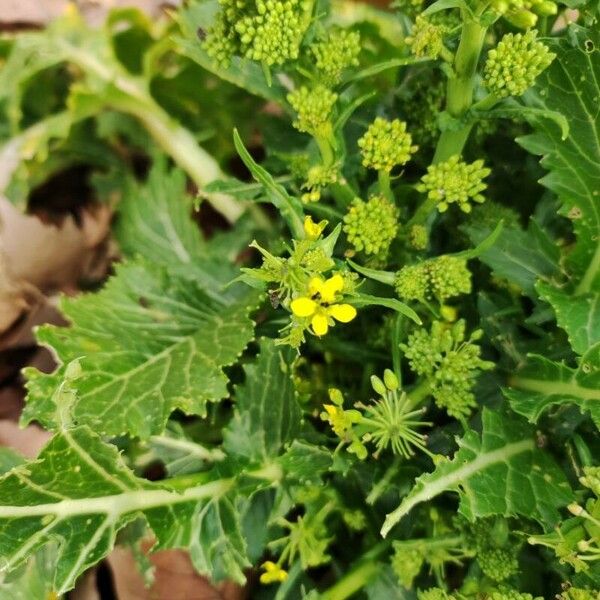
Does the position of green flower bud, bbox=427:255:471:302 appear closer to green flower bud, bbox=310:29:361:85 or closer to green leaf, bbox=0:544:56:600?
green flower bud, bbox=310:29:361:85

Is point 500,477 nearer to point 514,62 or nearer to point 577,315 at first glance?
point 577,315

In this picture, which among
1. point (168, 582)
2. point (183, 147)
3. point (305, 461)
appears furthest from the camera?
point (183, 147)

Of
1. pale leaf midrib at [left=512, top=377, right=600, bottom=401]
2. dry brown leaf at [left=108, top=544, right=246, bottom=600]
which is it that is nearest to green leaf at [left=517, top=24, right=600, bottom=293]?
pale leaf midrib at [left=512, top=377, right=600, bottom=401]

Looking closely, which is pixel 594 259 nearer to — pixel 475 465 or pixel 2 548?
pixel 475 465

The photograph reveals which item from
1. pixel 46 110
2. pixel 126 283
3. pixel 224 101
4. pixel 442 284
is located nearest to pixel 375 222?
pixel 442 284

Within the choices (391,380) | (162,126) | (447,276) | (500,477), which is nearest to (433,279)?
(447,276)

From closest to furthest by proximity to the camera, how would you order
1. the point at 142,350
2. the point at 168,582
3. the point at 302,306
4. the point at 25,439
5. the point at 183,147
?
the point at 302,306 < the point at 142,350 < the point at 168,582 < the point at 25,439 < the point at 183,147

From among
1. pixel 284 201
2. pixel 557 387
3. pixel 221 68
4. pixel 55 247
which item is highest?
pixel 221 68
